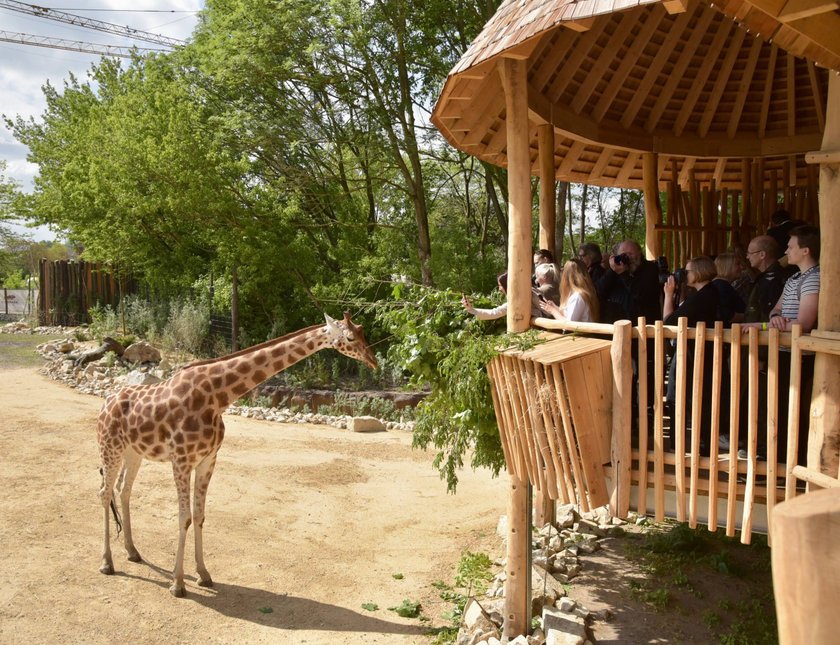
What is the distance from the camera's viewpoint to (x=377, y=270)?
17.1 meters

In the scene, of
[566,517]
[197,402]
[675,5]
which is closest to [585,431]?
[675,5]

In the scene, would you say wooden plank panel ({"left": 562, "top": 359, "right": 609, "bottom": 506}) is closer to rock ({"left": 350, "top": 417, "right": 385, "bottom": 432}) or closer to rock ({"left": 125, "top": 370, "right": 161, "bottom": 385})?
rock ({"left": 350, "top": 417, "right": 385, "bottom": 432})

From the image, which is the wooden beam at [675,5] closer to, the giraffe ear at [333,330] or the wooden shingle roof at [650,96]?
the wooden shingle roof at [650,96]

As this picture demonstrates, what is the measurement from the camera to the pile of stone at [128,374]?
1350cm

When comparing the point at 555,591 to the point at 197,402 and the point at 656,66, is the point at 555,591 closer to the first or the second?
the point at 197,402

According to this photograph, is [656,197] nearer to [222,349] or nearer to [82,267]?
[222,349]

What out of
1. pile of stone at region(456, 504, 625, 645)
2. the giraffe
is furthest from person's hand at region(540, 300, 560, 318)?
the giraffe

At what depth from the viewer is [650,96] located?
30.6 feet

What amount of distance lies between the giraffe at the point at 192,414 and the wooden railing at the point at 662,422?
2421mm

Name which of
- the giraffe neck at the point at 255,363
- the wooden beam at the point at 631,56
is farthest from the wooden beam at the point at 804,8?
the wooden beam at the point at 631,56

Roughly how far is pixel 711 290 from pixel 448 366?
2219 mm

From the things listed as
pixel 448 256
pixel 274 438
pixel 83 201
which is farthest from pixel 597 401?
pixel 83 201

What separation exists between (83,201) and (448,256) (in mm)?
8998

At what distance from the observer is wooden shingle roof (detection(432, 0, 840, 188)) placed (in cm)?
747
